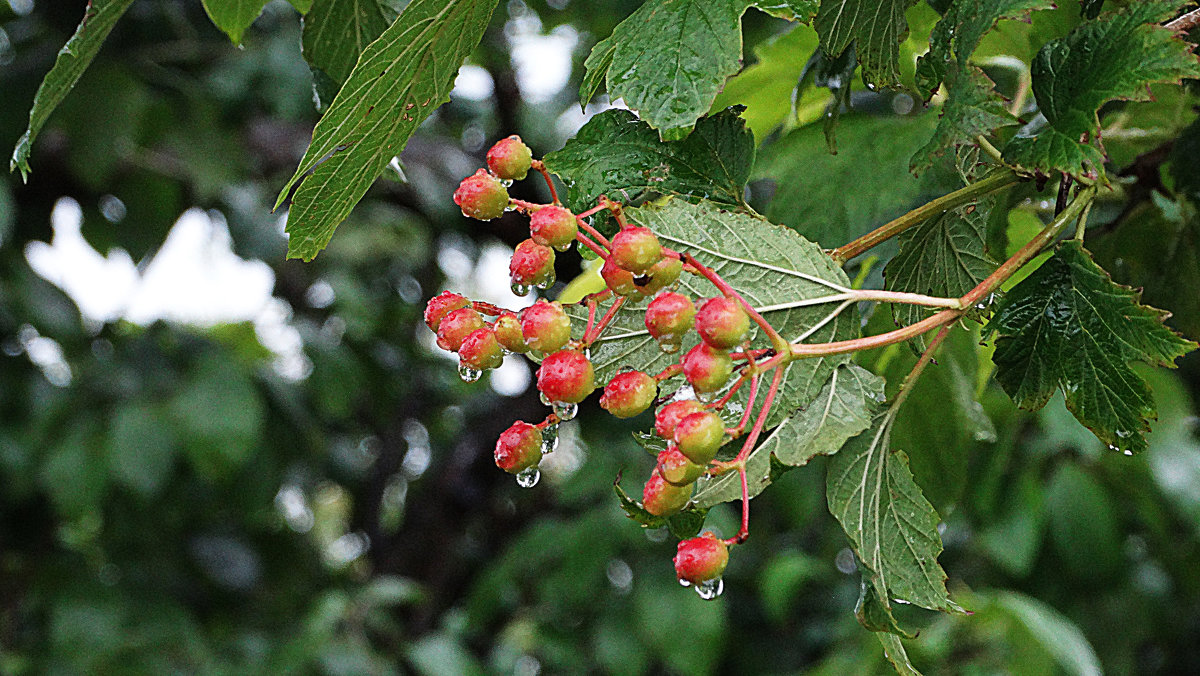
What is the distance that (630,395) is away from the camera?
213 mm

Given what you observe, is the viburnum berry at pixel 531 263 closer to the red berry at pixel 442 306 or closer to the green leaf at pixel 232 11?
the red berry at pixel 442 306

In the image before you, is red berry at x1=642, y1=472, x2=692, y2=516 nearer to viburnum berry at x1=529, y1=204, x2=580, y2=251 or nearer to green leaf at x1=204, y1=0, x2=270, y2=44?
viburnum berry at x1=529, y1=204, x2=580, y2=251

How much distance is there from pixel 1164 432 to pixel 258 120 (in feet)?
4.66

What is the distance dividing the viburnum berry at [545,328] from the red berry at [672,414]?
27mm

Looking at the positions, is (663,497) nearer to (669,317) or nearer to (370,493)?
(669,317)

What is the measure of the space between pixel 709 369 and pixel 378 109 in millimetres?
100

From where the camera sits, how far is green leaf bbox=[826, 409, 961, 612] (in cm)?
24

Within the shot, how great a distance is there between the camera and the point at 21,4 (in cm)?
143

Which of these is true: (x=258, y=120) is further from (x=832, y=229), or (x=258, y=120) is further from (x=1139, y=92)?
(x=1139, y=92)

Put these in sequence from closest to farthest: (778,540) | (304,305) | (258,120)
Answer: (258,120)
(778,540)
(304,305)

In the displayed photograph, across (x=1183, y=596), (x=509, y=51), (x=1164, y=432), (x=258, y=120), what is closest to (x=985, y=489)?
(x=1164, y=432)

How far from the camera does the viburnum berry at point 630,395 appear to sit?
213 mm

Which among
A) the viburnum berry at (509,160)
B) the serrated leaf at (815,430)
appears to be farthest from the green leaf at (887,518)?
the viburnum berry at (509,160)

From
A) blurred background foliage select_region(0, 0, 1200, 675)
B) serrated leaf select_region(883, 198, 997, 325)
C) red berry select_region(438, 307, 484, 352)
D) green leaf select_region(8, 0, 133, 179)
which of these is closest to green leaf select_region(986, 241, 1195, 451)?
serrated leaf select_region(883, 198, 997, 325)
